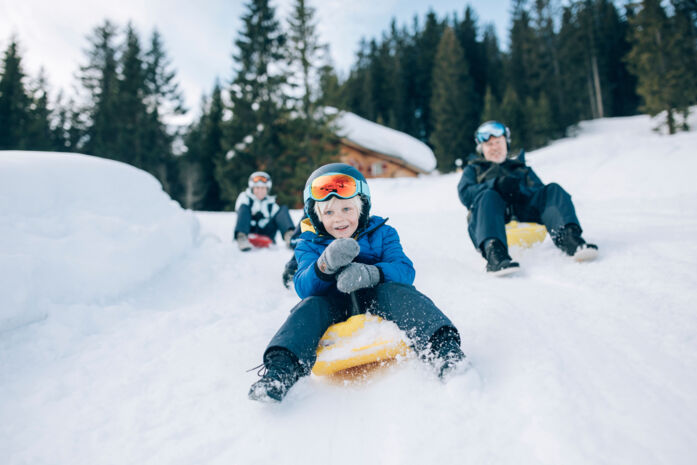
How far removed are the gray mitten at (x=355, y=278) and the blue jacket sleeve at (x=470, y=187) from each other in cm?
195

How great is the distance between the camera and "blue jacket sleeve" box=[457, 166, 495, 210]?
3.33 m

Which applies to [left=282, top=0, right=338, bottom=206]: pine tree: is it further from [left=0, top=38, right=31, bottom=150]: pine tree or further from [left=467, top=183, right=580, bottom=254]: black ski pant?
[left=0, top=38, right=31, bottom=150]: pine tree

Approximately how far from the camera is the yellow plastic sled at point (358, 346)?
154 centimetres

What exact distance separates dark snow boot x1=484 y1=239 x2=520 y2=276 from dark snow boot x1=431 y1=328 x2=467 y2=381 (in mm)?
1387

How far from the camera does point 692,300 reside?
1939mm

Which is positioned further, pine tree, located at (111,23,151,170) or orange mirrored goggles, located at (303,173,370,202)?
pine tree, located at (111,23,151,170)

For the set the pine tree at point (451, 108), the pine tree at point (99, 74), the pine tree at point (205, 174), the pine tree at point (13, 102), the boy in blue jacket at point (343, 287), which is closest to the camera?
the boy in blue jacket at point (343, 287)

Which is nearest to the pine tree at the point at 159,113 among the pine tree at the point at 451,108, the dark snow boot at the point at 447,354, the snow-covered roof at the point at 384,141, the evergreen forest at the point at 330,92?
the evergreen forest at the point at 330,92

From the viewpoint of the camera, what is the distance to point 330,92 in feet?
56.5

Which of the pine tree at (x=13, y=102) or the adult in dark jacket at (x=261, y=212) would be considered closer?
the adult in dark jacket at (x=261, y=212)

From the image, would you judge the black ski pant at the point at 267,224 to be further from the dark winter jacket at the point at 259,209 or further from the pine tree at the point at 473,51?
the pine tree at the point at 473,51

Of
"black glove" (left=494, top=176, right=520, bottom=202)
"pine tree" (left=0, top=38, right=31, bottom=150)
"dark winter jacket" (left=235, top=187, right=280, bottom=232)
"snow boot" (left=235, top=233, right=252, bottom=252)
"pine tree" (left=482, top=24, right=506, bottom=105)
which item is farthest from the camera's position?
"pine tree" (left=482, top=24, right=506, bottom=105)

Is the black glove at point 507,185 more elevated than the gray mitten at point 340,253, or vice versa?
the black glove at point 507,185

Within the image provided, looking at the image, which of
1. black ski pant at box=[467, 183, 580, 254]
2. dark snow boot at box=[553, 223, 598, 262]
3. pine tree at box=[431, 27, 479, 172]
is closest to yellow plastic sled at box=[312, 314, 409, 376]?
black ski pant at box=[467, 183, 580, 254]
